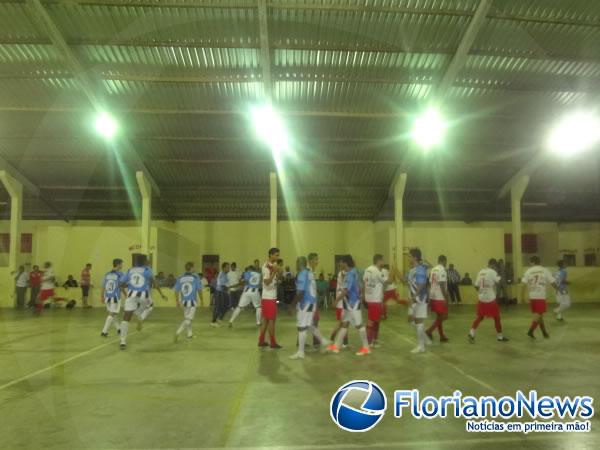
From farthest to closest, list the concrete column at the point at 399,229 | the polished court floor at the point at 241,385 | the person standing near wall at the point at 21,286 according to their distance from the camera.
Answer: the concrete column at the point at 399,229 → the person standing near wall at the point at 21,286 → the polished court floor at the point at 241,385

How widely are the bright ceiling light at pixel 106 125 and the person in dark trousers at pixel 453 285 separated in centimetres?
1521

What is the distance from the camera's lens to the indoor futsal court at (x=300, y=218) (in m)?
5.95

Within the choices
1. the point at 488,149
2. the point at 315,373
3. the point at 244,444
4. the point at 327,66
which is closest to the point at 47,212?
the point at 327,66

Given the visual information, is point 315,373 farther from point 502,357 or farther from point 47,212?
point 47,212

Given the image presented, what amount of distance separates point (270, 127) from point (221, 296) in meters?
6.36

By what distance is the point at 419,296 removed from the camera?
9.86 metres

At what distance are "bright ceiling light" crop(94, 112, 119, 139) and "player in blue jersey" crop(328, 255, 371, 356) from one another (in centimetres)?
1159

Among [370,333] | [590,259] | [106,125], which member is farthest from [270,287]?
[590,259]

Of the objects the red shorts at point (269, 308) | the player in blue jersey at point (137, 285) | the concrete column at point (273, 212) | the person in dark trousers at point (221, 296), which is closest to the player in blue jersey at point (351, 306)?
the red shorts at point (269, 308)

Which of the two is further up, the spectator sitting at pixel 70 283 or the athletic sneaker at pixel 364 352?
the spectator sitting at pixel 70 283

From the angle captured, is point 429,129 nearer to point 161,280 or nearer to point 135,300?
point 135,300

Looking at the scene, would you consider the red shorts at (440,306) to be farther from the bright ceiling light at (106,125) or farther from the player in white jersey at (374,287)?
the bright ceiling light at (106,125)

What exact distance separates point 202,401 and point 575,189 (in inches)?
990

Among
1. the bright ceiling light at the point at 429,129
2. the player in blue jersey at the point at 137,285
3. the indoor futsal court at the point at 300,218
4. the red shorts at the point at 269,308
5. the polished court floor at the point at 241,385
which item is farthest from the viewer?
the bright ceiling light at the point at 429,129
